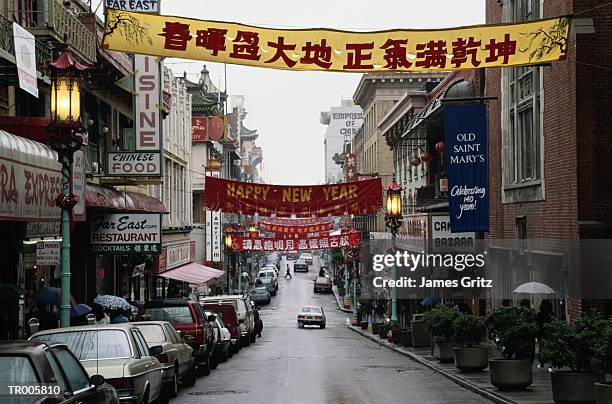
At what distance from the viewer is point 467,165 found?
93.5 ft

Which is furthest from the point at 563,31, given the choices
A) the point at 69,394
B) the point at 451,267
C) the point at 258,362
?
the point at 451,267

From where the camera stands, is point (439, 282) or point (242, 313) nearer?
point (242, 313)

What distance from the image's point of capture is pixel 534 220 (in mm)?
29031

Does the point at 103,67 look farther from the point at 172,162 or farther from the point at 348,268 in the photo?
the point at 348,268

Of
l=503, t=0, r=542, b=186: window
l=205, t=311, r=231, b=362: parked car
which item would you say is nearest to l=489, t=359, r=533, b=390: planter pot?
l=205, t=311, r=231, b=362: parked car

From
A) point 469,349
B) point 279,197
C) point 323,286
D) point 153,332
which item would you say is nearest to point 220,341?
point 279,197

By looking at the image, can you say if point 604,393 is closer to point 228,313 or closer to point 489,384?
point 489,384

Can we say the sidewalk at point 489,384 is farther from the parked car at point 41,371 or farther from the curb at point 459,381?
the parked car at point 41,371

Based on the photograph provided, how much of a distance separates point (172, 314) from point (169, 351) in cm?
565

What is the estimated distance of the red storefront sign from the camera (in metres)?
78.0

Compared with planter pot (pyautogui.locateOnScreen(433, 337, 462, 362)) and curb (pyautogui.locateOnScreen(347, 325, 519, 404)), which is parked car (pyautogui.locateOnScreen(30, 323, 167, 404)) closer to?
curb (pyautogui.locateOnScreen(347, 325, 519, 404))

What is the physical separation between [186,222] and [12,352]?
162ft

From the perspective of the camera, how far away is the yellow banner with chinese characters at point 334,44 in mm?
18594

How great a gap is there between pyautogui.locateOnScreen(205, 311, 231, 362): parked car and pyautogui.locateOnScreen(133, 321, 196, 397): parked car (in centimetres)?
633
